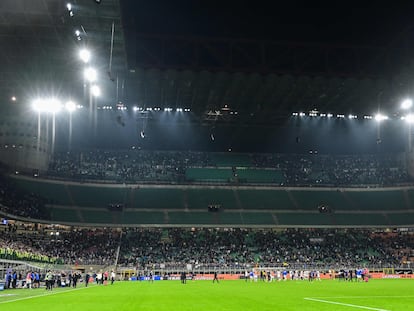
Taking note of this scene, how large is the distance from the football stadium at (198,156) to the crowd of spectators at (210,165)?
13.7 inches

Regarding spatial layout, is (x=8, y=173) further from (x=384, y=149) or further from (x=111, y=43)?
(x=384, y=149)

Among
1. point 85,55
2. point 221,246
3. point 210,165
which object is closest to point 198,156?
point 210,165

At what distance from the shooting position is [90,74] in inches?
1527

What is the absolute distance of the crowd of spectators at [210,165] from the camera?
6967 centimetres

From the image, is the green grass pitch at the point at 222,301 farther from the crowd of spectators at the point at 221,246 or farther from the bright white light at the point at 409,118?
the bright white light at the point at 409,118

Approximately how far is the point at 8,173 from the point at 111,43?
112 ft

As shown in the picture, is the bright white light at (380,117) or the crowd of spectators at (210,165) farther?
the crowd of spectators at (210,165)

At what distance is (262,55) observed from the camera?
34.8 metres

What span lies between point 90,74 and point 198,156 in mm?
41072

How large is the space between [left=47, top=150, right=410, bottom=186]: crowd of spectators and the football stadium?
35 cm

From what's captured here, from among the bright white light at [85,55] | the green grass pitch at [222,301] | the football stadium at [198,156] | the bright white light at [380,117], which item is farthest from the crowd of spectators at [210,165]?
the green grass pitch at [222,301]

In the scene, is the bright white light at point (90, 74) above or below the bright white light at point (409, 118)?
below

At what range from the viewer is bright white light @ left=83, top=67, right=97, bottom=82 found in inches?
1480

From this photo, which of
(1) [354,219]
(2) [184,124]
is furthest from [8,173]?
(1) [354,219]
